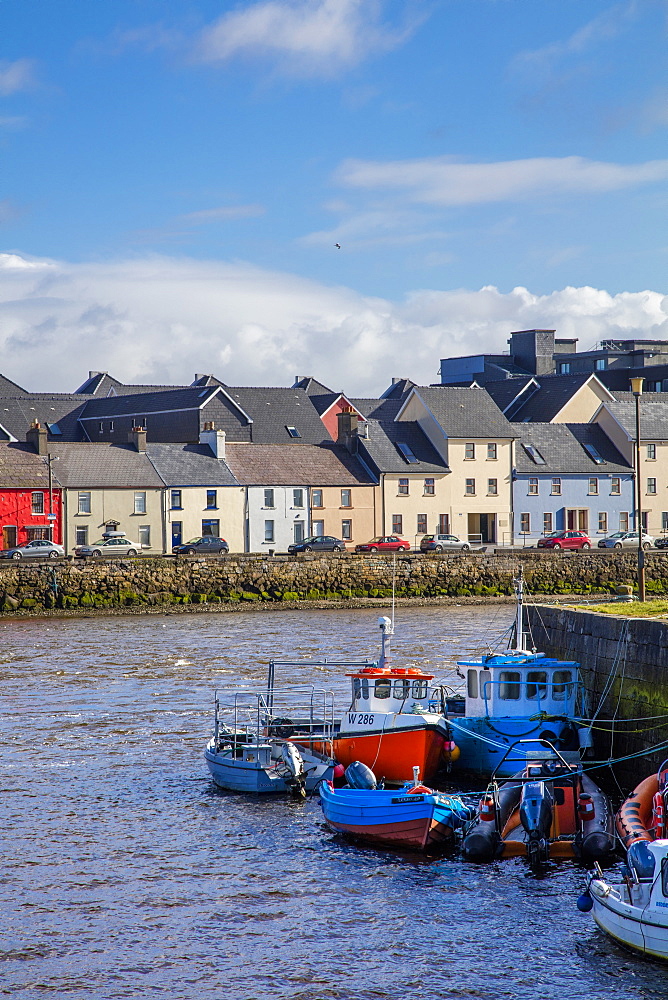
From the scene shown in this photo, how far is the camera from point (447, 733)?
23.8m

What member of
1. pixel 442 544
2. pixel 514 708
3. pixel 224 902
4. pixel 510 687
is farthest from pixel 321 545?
pixel 224 902

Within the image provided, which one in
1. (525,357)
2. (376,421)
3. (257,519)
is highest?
(525,357)

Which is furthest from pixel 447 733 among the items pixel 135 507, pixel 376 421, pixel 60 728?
pixel 376 421

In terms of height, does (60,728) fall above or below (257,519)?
below

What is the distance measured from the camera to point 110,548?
6184cm

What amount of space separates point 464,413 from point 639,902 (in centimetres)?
6309

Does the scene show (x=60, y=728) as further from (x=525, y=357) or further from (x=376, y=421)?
(x=525, y=357)

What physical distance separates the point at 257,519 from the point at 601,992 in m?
55.7

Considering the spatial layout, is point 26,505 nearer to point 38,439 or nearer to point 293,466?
point 38,439

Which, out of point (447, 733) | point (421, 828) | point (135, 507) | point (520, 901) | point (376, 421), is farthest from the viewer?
point (376, 421)

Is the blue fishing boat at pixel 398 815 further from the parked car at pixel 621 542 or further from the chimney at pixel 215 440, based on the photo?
the chimney at pixel 215 440

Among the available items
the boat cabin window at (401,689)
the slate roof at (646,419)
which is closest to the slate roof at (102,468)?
the slate roof at (646,419)

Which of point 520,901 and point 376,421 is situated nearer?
point 520,901

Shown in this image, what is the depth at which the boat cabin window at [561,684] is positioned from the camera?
2425 centimetres
